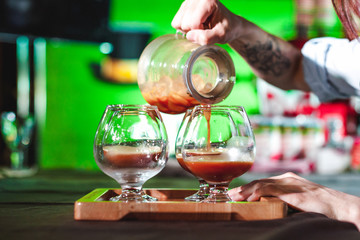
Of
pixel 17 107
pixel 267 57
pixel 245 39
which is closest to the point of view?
pixel 245 39

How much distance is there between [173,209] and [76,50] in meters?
3.66

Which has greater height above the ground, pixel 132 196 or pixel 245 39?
pixel 245 39

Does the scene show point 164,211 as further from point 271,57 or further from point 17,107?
point 17,107

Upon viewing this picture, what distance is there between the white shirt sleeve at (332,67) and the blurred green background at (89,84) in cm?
246

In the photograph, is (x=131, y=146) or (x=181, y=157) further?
(x=181, y=157)

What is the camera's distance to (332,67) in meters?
A: 1.52

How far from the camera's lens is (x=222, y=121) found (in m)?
0.79

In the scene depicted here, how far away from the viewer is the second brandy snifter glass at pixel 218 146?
77 cm

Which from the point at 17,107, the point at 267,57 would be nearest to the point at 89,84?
the point at 17,107

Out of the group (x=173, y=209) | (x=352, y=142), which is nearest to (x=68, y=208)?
(x=173, y=209)

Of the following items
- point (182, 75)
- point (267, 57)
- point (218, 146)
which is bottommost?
point (218, 146)

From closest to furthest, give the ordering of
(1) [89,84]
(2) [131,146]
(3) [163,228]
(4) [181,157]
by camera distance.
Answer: (3) [163,228] < (2) [131,146] < (4) [181,157] < (1) [89,84]

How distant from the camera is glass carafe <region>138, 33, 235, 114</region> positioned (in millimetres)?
919

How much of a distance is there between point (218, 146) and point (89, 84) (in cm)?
352
